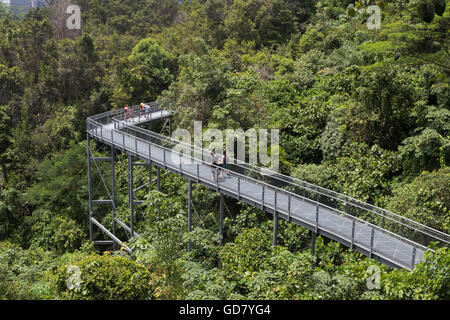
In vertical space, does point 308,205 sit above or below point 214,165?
below

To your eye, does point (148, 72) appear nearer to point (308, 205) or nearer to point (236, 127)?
point (236, 127)

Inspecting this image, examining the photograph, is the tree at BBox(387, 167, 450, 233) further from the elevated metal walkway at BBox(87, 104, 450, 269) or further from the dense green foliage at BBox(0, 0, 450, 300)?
the elevated metal walkway at BBox(87, 104, 450, 269)

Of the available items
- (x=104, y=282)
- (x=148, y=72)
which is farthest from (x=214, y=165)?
(x=148, y=72)

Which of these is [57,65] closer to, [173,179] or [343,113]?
[173,179]

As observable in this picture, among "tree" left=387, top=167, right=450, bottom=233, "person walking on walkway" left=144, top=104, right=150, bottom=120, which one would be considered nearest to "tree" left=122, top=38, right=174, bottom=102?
"person walking on walkway" left=144, top=104, right=150, bottom=120

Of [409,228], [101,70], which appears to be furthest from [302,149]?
[101,70]
